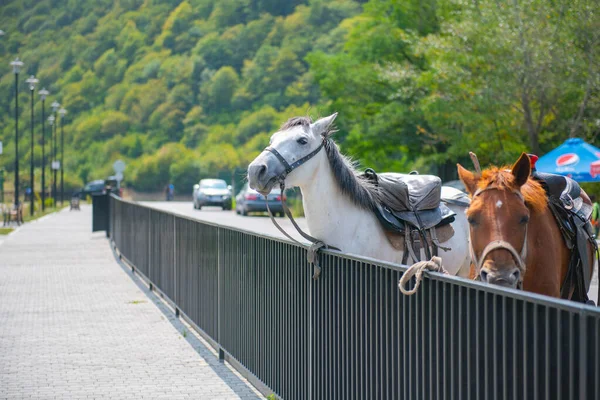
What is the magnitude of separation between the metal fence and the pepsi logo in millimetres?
13812

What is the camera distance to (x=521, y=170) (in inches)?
240

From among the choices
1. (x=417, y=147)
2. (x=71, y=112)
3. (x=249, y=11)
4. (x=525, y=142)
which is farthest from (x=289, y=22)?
(x=525, y=142)

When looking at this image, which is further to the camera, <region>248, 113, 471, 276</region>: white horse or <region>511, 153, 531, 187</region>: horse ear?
<region>248, 113, 471, 276</region>: white horse

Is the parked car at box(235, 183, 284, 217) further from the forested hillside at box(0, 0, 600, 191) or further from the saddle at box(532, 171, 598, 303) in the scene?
the saddle at box(532, 171, 598, 303)

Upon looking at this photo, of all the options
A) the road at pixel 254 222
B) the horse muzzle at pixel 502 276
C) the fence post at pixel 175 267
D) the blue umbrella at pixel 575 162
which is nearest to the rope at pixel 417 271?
the horse muzzle at pixel 502 276

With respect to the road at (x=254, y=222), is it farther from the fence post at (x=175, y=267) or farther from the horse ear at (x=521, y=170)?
the horse ear at (x=521, y=170)

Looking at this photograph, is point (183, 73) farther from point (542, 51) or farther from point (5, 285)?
point (5, 285)

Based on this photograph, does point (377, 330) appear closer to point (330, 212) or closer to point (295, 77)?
point (330, 212)

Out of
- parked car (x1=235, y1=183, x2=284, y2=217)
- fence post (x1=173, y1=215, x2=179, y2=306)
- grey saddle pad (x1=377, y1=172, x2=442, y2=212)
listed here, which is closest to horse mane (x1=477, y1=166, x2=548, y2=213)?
grey saddle pad (x1=377, y1=172, x2=442, y2=212)

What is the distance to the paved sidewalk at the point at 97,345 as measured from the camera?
8.70 metres

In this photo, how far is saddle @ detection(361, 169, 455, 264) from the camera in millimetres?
8383

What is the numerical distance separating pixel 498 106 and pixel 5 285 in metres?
20.1

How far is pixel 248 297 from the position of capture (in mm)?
8609

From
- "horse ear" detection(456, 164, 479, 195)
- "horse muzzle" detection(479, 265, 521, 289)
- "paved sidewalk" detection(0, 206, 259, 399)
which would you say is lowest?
"paved sidewalk" detection(0, 206, 259, 399)
